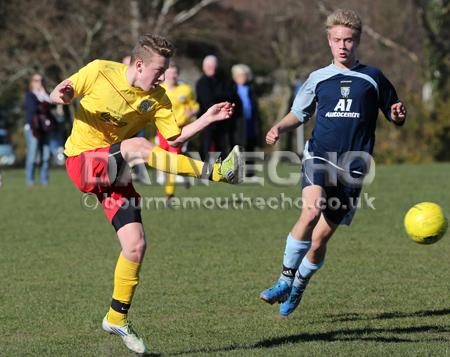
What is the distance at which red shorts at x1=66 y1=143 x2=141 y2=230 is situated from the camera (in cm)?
598

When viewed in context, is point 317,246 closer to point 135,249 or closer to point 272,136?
point 272,136

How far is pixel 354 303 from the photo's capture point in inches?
289

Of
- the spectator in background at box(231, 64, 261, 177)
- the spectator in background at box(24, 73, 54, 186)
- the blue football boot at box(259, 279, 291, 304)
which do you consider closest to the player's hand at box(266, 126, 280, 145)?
the blue football boot at box(259, 279, 291, 304)

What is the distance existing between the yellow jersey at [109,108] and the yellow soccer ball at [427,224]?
5.93ft

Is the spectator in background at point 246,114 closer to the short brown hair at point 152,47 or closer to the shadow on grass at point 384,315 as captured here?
the shadow on grass at point 384,315

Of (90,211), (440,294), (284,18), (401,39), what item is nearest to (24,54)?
(284,18)

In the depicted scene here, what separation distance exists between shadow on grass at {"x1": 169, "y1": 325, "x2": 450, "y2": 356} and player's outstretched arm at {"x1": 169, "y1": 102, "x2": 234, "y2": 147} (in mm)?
1380

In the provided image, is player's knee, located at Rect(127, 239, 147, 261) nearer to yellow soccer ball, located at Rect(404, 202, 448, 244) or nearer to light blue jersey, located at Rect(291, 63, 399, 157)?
light blue jersey, located at Rect(291, 63, 399, 157)

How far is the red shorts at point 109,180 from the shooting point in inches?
235

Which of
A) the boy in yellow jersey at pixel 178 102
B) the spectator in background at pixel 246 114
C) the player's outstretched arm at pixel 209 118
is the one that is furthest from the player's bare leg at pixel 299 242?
the spectator in background at pixel 246 114

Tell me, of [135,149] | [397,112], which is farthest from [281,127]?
[135,149]

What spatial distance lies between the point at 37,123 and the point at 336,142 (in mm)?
12500

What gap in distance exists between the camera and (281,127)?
22.6 feet

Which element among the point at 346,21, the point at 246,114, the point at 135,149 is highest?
the point at 346,21
